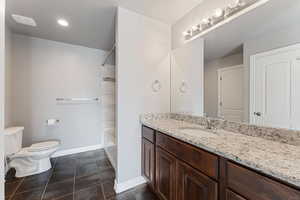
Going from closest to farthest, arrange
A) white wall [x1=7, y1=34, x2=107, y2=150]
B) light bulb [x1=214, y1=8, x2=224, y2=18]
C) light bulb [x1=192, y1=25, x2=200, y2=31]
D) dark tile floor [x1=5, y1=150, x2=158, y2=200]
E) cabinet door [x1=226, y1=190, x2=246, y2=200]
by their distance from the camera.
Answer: cabinet door [x1=226, y1=190, x2=246, y2=200], light bulb [x1=214, y1=8, x2=224, y2=18], dark tile floor [x1=5, y1=150, x2=158, y2=200], light bulb [x1=192, y1=25, x2=200, y2=31], white wall [x1=7, y1=34, x2=107, y2=150]

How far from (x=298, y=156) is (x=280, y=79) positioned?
56 cm

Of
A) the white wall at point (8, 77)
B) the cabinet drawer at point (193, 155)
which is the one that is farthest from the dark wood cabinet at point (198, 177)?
the white wall at point (8, 77)

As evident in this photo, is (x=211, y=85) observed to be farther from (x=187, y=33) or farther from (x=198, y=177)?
(x=198, y=177)

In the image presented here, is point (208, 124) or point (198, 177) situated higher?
point (208, 124)

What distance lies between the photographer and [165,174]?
52.9 inches

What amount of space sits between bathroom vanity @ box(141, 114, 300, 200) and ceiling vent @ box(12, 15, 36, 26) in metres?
2.48

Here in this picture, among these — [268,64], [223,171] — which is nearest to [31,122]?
[223,171]

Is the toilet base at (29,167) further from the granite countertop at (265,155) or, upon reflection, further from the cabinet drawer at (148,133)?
the granite countertop at (265,155)

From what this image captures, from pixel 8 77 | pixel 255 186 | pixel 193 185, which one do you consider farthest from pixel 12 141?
pixel 255 186

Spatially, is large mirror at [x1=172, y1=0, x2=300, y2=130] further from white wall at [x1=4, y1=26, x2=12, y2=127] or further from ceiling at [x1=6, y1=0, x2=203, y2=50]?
white wall at [x1=4, y1=26, x2=12, y2=127]

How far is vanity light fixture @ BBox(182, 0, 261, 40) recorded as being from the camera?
1.23 m

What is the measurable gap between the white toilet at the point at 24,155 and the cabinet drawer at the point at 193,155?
199cm

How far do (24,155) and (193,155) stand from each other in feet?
7.94

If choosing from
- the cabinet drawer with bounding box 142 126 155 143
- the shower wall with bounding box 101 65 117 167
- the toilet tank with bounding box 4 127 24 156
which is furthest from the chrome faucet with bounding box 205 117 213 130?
the toilet tank with bounding box 4 127 24 156
